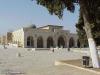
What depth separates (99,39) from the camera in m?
22.1

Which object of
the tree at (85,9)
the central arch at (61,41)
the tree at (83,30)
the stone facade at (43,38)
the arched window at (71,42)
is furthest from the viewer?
the arched window at (71,42)

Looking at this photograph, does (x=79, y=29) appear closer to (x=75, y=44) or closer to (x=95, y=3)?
(x=95, y=3)

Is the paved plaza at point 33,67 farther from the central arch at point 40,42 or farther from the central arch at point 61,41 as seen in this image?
the central arch at point 61,41

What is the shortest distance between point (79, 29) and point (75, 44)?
72203mm

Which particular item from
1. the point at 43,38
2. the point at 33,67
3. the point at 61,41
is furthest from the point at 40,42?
the point at 33,67

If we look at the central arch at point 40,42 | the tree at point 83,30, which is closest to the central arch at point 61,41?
the central arch at point 40,42

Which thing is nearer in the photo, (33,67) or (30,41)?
(33,67)

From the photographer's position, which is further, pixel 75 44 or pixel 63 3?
pixel 75 44

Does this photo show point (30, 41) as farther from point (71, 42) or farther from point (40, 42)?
point (71, 42)

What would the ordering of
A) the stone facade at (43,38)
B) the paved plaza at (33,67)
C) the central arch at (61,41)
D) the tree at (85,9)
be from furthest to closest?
the central arch at (61,41), the stone facade at (43,38), the tree at (85,9), the paved plaza at (33,67)

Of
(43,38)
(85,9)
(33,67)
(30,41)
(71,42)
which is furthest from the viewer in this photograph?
(71,42)

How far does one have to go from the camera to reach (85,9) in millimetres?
15922

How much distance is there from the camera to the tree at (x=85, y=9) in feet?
51.4

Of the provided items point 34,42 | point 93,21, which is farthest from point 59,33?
point 93,21
